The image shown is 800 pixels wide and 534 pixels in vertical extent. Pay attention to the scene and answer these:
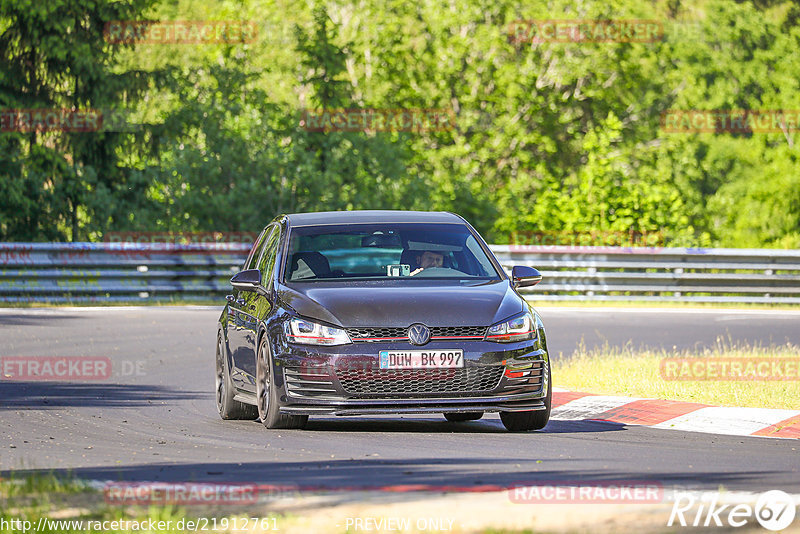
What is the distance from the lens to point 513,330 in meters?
10.4

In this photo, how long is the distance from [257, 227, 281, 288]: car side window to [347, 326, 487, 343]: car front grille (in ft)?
4.79

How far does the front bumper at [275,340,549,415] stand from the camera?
399 inches

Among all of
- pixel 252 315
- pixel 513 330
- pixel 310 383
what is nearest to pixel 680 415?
pixel 513 330

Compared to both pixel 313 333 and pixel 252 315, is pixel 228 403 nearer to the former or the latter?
pixel 252 315

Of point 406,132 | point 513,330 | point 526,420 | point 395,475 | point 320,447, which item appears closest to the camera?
point 395,475

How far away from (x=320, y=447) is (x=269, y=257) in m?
2.74

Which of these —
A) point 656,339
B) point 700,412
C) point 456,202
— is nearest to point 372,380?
point 700,412

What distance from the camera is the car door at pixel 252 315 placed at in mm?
11148

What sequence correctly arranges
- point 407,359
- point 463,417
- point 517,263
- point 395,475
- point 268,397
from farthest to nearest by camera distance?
point 517,263, point 463,417, point 268,397, point 407,359, point 395,475

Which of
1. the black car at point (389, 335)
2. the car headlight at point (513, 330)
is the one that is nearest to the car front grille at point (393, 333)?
the black car at point (389, 335)

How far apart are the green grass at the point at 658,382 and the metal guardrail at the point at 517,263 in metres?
10.9

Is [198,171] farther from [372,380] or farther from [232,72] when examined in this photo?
[372,380]

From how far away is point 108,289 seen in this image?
89.8 ft

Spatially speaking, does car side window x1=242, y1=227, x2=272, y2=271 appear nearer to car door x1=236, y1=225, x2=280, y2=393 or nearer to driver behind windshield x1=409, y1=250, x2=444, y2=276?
car door x1=236, y1=225, x2=280, y2=393
